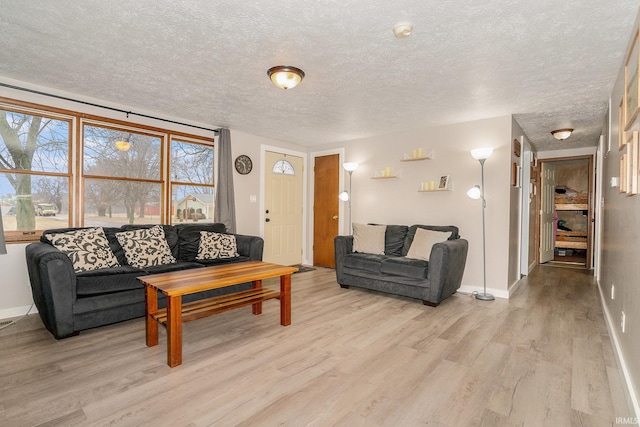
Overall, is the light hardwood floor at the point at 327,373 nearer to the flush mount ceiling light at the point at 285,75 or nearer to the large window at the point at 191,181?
the large window at the point at 191,181

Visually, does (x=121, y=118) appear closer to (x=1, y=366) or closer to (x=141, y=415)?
(x=1, y=366)

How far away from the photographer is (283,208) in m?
5.89

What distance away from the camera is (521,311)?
3510mm

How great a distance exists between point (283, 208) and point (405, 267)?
9.06 feet

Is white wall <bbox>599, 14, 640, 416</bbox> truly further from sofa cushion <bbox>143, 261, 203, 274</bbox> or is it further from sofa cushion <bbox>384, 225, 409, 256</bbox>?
sofa cushion <bbox>143, 261, 203, 274</bbox>

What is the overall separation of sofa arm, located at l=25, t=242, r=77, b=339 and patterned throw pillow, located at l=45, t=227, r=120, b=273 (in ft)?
0.92

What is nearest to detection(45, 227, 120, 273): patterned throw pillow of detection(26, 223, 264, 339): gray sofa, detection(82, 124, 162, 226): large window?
detection(26, 223, 264, 339): gray sofa

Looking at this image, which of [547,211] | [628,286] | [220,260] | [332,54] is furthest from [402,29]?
[547,211]

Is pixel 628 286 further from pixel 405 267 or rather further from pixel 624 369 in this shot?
pixel 405 267

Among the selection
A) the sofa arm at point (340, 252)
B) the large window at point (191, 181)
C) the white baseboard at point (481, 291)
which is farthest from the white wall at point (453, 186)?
the large window at point (191, 181)

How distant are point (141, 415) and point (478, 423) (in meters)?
1.73

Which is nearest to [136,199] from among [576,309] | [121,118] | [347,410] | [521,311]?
[121,118]

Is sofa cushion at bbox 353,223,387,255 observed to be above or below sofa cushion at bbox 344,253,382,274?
above

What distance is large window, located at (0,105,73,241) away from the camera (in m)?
3.19
